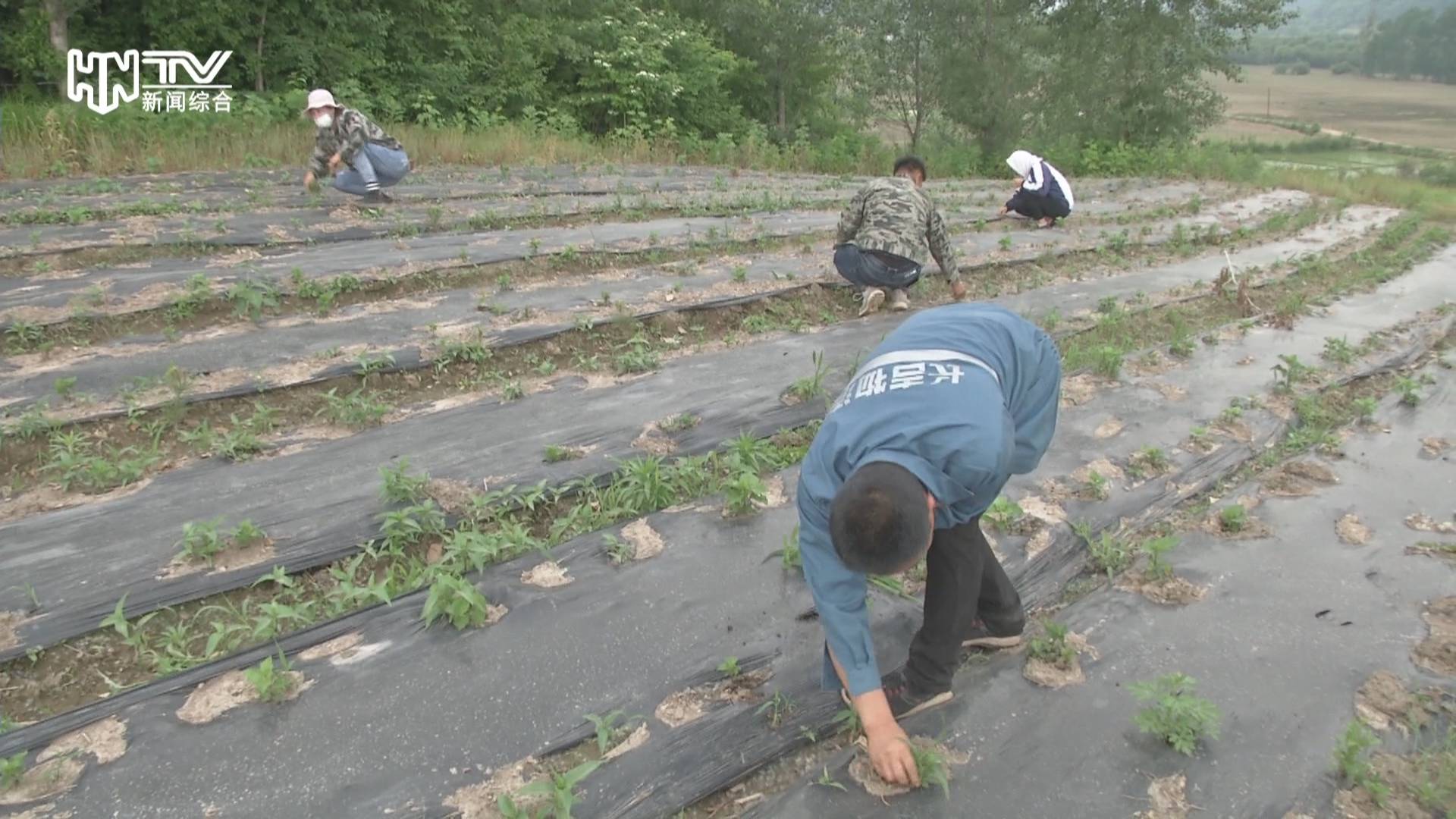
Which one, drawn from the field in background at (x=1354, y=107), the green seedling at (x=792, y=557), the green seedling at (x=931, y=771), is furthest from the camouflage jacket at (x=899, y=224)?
the field in background at (x=1354, y=107)

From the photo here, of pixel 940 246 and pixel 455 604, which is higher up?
pixel 940 246

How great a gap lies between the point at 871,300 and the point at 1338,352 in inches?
116

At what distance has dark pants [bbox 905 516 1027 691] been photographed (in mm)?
2131

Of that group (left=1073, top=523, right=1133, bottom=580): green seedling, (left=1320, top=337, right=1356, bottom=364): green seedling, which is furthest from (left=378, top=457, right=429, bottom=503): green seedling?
(left=1320, top=337, right=1356, bottom=364): green seedling

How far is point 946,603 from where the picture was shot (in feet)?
7.08

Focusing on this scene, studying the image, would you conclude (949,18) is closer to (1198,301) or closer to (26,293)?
(1198,301)

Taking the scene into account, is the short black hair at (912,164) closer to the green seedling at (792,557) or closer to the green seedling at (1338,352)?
the green seedling at (1338,352)

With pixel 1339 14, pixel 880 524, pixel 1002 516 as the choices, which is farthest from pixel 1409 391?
pixel 1339 14

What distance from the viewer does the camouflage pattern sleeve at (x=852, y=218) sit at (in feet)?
18.9

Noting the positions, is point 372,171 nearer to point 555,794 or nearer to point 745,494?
point 745,494

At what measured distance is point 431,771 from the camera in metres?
2.10

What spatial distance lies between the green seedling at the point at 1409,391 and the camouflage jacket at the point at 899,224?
2.59 meters

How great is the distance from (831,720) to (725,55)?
18.2m

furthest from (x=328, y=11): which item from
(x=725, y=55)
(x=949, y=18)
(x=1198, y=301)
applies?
(x=1198, y=301)
